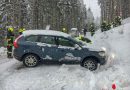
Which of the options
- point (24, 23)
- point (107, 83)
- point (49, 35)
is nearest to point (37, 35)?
point (49, 35)

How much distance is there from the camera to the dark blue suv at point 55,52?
14.8m

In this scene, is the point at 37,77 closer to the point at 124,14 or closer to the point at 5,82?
the point at 5,82

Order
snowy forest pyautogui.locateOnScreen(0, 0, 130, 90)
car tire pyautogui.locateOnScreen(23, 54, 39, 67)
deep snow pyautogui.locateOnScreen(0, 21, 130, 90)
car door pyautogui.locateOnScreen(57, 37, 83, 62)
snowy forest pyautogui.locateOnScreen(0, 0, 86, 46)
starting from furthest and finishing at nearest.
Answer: snowy forest pyautogui.locateOnScreen(0, 0, 86, 46) → car tire pyautogui.locateOnScreen(23, 54, 39, 67) → car door pyautogui.locateOnScreen(57, 37, 83, 62) → snowy forest pyautogui.locateOnScreen(0, 0, 130, 90) → deep snow pyautogui.locateOnScreen(0, 21, 130, 90)

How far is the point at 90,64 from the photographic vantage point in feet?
48.6

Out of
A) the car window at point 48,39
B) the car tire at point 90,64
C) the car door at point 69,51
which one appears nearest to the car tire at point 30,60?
the car window at point 48,39

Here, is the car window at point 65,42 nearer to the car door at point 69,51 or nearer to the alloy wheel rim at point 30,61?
the car door at point 69,51

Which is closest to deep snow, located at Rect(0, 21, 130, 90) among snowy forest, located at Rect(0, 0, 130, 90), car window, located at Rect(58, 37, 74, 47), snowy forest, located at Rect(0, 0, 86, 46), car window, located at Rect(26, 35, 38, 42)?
snowy forest, located at Rect(0, 0, 130, 90)

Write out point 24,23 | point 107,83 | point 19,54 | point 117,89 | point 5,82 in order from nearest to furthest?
point 117,89 → point 107,83 → point 5,82 → point 19,54 → point 24,23

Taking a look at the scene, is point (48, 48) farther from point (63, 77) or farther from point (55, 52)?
point (63, 77)

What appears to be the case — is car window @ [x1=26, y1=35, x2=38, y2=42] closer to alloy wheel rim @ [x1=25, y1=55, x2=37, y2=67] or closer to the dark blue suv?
the dark blue suv

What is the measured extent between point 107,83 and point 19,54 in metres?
4.93

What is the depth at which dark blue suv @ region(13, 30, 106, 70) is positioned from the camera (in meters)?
14.8

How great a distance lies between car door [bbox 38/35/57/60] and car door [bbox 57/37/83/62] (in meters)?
0.28

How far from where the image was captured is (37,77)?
13.2 m
